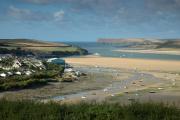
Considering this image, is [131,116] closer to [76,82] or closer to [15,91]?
[15,91]

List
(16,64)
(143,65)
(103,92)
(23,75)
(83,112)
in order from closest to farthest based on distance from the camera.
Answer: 1. (83,112)
2. (103,92)
3. (23,75)
4. (16,64)
5. (143,65)

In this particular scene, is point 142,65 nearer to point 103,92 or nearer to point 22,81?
point 22,81

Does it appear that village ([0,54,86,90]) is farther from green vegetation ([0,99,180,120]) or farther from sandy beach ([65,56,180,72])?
green vegetation ([0,99,180,120])

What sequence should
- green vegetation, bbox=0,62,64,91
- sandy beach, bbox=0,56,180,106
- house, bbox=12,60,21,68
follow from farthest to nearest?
house, bbox=12,60,21,68 → green vegetation, bbox=0,62,64,91 → sandy beach, bbox=0,56,180,106

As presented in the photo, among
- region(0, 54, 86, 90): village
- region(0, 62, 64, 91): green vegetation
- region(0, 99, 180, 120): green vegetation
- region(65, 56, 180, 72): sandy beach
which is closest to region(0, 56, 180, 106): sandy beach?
region(0, 62, 64, 91): green vegetation

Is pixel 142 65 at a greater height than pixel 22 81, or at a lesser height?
lesser

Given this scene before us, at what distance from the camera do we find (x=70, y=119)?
1234 centimetres

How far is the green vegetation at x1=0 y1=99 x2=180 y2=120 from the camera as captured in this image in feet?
41.0

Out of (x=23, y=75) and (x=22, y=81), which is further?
(x=23, y=75)

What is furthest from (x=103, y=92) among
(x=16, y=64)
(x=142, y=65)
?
(x=142, y=65)

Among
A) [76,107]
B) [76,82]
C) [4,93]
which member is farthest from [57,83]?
[76,107]

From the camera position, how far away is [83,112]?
43.0 feet

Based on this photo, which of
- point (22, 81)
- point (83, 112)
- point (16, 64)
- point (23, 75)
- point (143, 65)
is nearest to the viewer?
point (83, 112)

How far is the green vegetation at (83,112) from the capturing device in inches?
492
